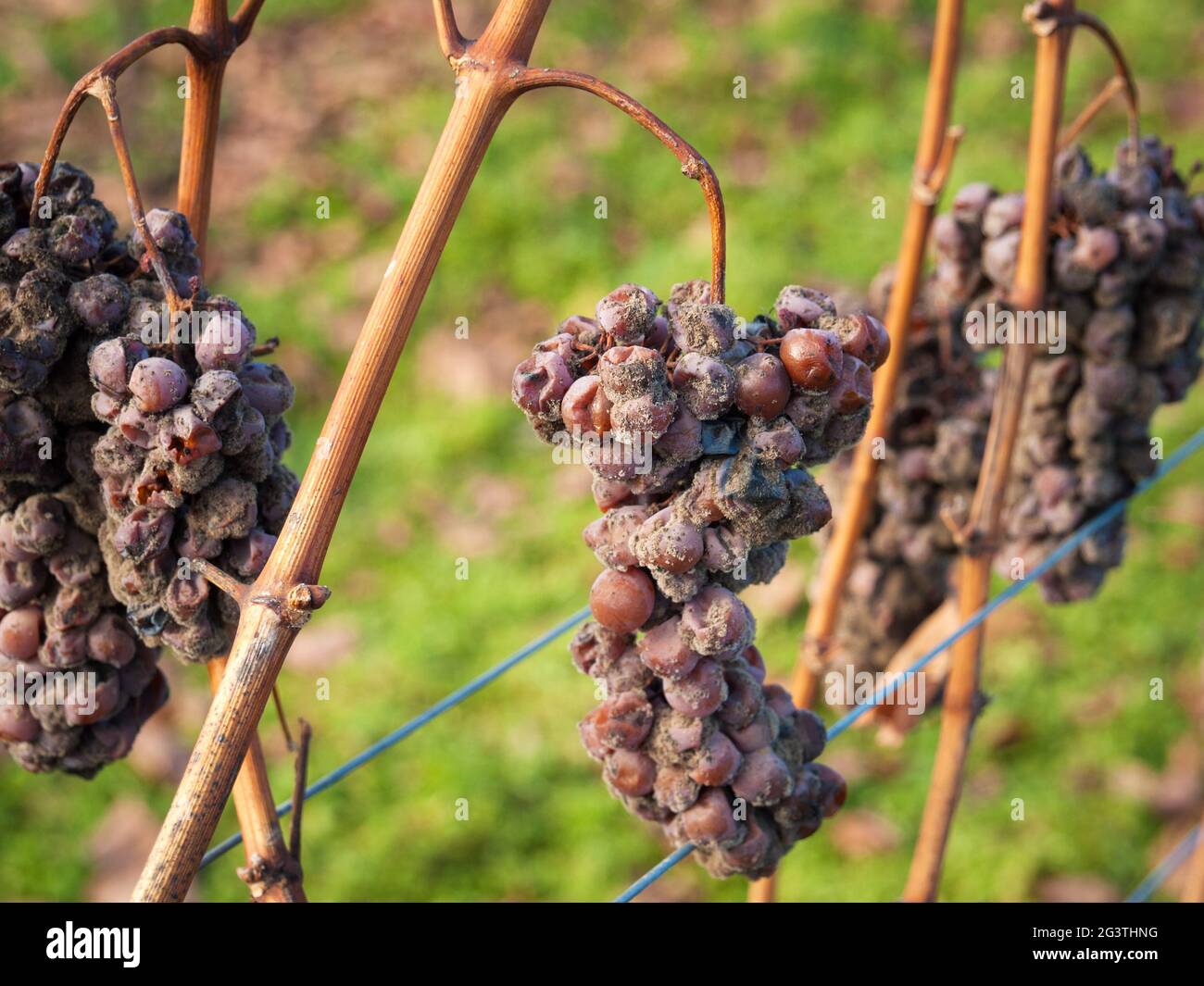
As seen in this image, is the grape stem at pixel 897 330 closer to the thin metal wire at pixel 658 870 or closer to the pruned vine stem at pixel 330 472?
the thin metal wire at pixel 658 870

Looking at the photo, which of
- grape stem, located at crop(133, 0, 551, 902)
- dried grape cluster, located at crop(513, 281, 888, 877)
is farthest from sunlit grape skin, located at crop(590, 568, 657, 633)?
grape stem, located at crop(133, 0, 551, 902)

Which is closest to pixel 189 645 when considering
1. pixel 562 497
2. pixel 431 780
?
pixel 431 780

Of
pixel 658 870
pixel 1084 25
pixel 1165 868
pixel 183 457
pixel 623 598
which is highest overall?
pixel 1084 25

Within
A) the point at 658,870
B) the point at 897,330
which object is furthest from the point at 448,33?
the point at 897,330

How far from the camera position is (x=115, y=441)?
0.84m

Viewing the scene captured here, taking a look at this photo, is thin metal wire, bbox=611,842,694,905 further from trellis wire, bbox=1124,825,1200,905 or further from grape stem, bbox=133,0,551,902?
trellis wire, bbox=1124,825,1200,905

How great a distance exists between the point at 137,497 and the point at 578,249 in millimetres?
2672

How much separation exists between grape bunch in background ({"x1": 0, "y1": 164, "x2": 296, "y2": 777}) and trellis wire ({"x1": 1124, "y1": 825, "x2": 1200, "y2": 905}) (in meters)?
1.52

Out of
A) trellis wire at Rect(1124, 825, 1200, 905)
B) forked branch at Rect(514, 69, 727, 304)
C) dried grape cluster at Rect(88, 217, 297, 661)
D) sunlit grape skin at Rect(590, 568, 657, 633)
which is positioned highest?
forked branch at Rect(514, 69, 727, 304)

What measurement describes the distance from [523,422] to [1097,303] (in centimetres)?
195

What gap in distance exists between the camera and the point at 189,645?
34.3 inches

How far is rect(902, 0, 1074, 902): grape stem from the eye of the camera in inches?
48.4

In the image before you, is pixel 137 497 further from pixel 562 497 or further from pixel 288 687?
pixel 562 497

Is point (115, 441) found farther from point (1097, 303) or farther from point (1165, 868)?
point (1165, 868)
